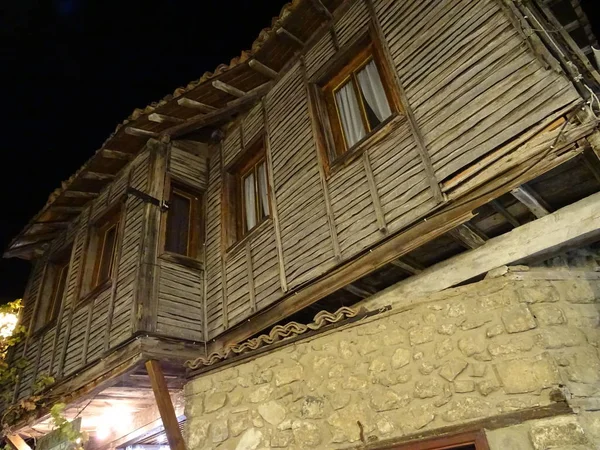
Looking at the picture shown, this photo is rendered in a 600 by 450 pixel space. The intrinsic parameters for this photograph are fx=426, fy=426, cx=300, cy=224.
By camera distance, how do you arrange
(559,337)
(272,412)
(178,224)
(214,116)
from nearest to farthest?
1. (559,337)
2. (272,412)
3. (178,224)
4. (214,116)

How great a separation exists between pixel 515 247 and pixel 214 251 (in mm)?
4673

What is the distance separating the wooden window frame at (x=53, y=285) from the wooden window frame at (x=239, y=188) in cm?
419

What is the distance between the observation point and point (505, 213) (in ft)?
11.7

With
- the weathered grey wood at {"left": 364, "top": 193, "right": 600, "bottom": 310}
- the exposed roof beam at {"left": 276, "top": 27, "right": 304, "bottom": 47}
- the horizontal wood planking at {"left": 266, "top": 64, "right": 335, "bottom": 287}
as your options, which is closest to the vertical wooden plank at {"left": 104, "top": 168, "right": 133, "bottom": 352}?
the horizontal wood planking at {"left": 266, "top": 64, "right": 335, "bottom": 287}

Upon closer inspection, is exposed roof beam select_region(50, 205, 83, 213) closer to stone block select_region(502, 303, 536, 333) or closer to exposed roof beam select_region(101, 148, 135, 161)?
exposed roof beam select_region(101, 148, 135, 161)

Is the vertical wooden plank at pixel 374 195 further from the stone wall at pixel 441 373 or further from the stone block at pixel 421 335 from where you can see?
the stone block at pixel 421 335

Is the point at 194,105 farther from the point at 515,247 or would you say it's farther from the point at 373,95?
the point at 515,247

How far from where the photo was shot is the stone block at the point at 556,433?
2.77m

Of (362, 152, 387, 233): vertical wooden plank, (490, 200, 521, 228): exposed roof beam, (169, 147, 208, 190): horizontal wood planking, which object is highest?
(169, 147, 208, 190): horizontal wood planking

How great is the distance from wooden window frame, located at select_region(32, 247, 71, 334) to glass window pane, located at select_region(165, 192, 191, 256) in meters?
3.16

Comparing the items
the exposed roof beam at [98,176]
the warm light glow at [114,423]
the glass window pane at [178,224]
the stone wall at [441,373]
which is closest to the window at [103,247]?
the exposed roof beam at [98,176]

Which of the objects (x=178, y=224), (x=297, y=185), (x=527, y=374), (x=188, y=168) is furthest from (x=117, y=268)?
(x=527, y=374)

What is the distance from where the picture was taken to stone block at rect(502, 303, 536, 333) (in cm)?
324

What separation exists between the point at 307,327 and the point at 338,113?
3108 mm
